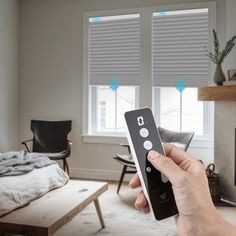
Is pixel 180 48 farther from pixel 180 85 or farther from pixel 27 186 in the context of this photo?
pixel 27 186

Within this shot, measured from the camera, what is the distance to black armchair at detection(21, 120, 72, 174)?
487 centimetres

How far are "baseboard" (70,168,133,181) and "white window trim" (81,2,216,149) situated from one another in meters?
0.43

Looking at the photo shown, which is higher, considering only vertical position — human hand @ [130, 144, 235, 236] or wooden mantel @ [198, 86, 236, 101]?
wooden mantel @ [198, 86, 236, 101]

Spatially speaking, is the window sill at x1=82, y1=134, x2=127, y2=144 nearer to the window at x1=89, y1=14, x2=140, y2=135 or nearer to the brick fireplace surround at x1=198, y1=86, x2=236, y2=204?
the window at x1=89, y1=14, x2=140, y2=135

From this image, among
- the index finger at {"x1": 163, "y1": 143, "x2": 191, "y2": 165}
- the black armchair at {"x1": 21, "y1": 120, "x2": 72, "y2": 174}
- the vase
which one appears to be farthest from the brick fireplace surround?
the index finger at {"x1": 163, "y1": 143, "x2": 191, "y2": 165}

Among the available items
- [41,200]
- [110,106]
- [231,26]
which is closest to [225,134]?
[231,26]

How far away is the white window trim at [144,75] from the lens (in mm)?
4570

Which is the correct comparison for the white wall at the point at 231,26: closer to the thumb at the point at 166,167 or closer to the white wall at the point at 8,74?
the white wall at the point at 8,74

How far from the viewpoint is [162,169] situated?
67cm

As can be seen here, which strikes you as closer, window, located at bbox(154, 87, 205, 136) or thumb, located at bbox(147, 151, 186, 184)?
thumb, located at bbox(147, 151, 186, 184)

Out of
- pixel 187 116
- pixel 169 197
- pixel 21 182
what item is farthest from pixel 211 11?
pixel 169 197

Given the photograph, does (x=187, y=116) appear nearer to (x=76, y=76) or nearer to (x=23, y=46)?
(x=76, y=76)

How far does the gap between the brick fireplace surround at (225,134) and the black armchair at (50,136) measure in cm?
199

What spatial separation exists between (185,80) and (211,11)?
36.9 inches
